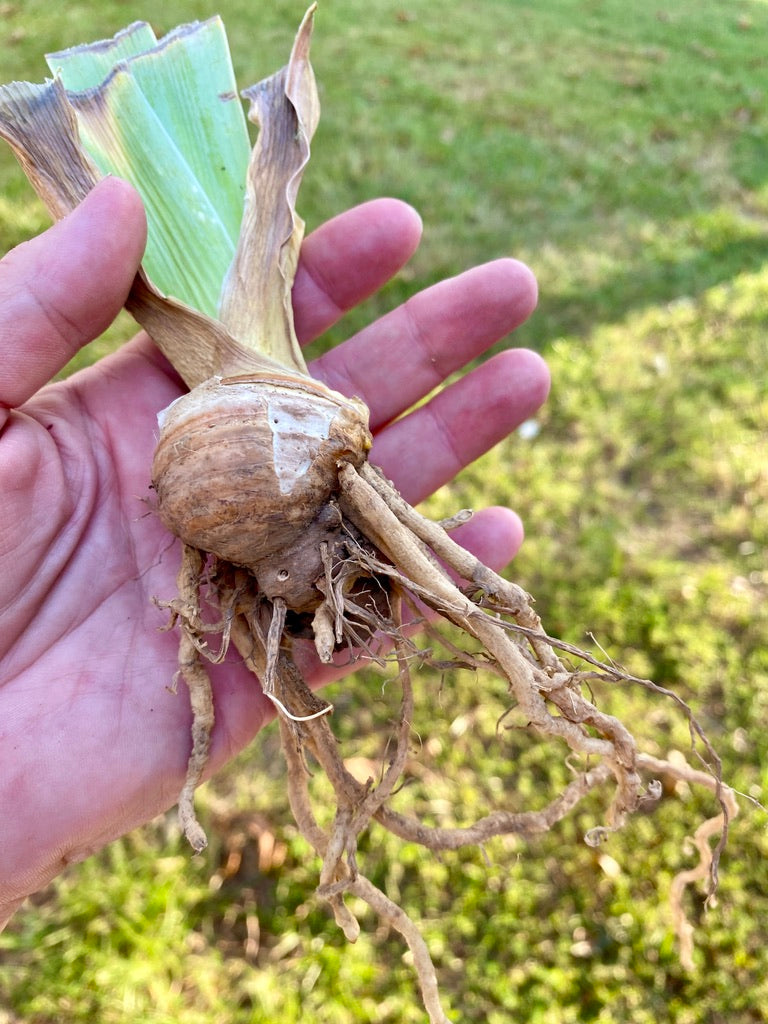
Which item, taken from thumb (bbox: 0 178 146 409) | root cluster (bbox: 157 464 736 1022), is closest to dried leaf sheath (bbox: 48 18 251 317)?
thumb (bbox: 0 178 146 409)

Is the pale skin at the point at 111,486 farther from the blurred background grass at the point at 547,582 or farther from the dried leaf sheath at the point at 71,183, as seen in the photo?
A: the blurred background grass at the point at 547,582

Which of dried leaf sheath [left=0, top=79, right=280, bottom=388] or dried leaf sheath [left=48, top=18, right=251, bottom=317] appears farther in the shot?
dried leaf sheath [left=48, top=18, right=251, bottom=317]

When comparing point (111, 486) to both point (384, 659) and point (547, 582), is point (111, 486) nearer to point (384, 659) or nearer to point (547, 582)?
point (384, 659)

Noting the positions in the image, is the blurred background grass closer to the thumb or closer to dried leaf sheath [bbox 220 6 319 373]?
dried leaf sheath [bbox 220 6 319 373]

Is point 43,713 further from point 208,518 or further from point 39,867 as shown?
point 208,518

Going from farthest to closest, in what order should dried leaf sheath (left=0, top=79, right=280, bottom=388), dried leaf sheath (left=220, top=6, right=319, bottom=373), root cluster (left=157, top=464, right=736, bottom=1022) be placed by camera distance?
dried leaf sheath (left=220, top=6, right=319, bottom=373)
dried leaf sheath (left=0, top=79, right=280, bottom=388)
root cluster (left=157, top=464, right=736, bottom=1022)
